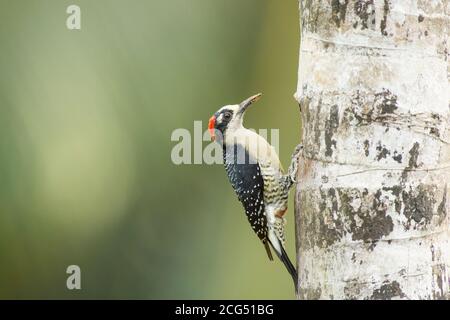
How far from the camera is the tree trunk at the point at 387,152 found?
3.29 m

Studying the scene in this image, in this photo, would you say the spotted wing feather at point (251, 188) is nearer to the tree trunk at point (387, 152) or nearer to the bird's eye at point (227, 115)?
the bird's eye at point (227, 115)

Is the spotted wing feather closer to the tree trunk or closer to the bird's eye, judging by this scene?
the bird's eye

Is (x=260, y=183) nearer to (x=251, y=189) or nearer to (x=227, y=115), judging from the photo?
(x=251, y=189)

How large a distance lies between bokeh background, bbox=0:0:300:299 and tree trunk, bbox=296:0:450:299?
337 centimetres

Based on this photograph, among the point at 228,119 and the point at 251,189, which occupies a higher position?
the point at 228,119

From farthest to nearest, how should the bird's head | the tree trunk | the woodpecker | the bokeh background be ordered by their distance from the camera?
the bokeh background
the bird's head
the woodpecker
the tree trunk

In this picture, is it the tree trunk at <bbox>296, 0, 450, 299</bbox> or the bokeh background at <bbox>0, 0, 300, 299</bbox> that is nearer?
the tree trunk at <bbox>296, 0, 450, 299</bbox>

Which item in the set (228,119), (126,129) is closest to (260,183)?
A: (228,119)

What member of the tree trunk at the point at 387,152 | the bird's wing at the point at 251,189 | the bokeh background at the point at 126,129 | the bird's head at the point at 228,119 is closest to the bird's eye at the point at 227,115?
A: the bird's head at the point at 228,119

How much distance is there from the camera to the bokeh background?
6.79 meters

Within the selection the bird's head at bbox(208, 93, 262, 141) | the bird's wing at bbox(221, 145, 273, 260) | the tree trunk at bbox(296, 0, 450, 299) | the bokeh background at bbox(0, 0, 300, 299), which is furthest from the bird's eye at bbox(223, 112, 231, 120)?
the tree trunk at bbox(296, 0, 450, 299)

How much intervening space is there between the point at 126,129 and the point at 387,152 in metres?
3.92

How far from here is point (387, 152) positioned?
3.30m
